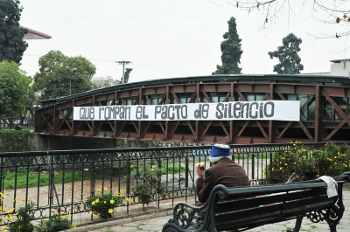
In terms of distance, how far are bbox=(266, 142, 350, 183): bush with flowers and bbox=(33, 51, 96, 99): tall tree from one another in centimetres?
5640

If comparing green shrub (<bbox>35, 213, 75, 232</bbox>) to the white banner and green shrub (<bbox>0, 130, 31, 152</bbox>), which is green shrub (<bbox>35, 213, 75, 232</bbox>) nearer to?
the white banner

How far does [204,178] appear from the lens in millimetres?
4027

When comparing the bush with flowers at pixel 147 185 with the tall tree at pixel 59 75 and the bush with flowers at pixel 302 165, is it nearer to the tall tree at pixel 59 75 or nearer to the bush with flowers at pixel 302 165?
the bush with flowers at pixel 302 165

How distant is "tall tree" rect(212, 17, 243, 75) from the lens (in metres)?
64.6

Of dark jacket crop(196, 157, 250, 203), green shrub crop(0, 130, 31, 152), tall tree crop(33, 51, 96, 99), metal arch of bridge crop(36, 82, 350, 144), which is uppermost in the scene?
tall tree crop(33, 51, 96, 99)

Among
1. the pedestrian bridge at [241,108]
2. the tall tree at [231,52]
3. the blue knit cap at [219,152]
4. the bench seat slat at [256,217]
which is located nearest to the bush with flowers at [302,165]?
the bench seat slat at [256,217]

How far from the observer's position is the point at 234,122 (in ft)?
87.0

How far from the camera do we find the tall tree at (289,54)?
7306 cm

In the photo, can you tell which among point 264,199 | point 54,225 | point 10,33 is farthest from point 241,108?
point 10,33

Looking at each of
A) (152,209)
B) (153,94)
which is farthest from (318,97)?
(152,209)

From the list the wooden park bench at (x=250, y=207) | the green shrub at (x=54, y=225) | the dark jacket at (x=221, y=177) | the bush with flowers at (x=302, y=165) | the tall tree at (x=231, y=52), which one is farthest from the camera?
the tall tree at (x=231, y=52)

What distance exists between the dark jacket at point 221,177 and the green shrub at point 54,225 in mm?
2513

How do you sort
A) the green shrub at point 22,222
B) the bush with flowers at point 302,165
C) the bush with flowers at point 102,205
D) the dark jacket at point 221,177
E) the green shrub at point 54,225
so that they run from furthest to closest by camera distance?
the bush with flowers at point 302,165 < the bush with flowers at point 102,205 < the green shrub at point 54,225 < the green shrub at point 22,222 < the dark jacket at point 221,177

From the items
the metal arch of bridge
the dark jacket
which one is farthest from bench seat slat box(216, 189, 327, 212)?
the metal arch of bridge
